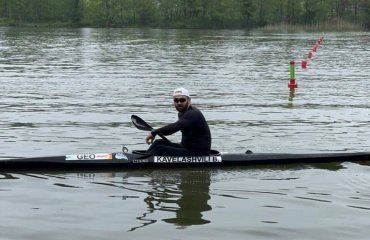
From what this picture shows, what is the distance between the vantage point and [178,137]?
1598 cm

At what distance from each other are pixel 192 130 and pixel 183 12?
122m

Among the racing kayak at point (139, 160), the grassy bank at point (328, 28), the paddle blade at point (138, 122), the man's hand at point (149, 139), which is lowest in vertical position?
the racing kayak at point (139, 160)

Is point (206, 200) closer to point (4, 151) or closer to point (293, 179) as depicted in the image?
point (293, 179)

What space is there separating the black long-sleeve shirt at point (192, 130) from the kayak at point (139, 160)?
0.20 m

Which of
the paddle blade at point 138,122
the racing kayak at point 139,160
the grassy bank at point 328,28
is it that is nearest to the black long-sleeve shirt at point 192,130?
the racing kayak at point 139,160

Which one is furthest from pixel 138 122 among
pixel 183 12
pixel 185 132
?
pixel 183 12

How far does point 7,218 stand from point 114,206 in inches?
60.8

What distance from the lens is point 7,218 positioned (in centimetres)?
918

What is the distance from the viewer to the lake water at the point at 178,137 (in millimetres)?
9086

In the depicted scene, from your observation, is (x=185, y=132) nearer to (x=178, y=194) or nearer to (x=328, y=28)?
(x=178, y=194)

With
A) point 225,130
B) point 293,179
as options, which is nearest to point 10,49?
point 225,130

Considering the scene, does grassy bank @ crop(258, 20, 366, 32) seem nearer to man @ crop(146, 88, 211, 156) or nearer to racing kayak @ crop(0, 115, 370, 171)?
racing kayak @ crop(0, 115, 370, 171)

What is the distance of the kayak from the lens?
11875 mm

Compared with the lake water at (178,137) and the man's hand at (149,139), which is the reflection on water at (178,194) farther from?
the man's hand at (149,139)
